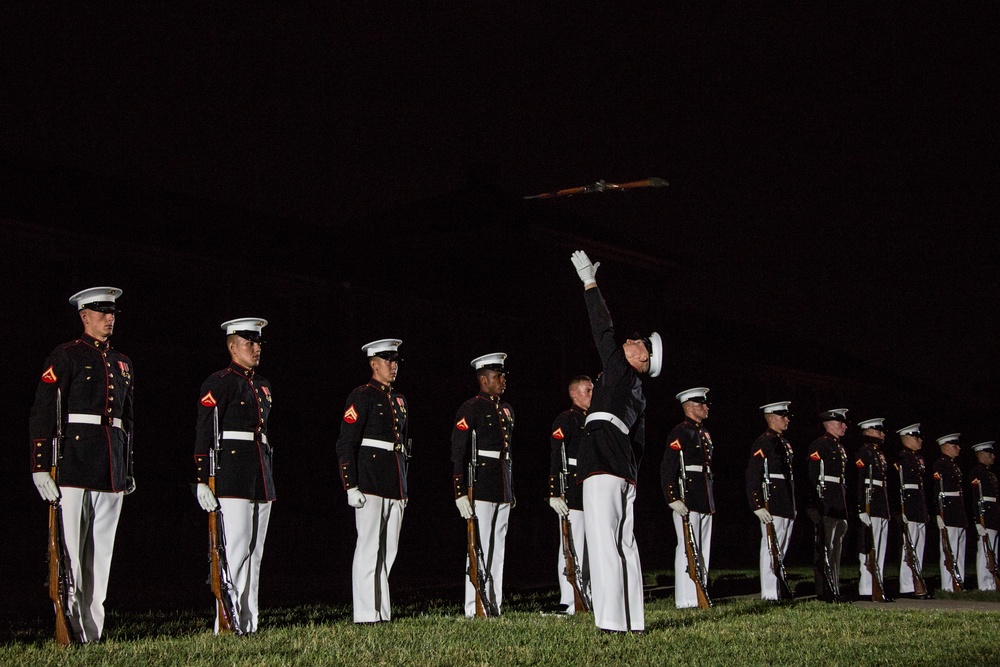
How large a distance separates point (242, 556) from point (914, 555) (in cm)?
1015

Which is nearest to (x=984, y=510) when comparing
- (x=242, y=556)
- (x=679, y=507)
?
(x=679, y=507)

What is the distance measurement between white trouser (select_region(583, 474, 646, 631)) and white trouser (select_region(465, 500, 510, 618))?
2024mm

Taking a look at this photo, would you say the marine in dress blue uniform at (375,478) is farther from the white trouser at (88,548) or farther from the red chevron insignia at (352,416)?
the white trouser at (88,548)

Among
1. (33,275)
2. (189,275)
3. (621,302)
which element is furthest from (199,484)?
(621,302)

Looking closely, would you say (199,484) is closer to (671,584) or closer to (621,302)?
(671,584)

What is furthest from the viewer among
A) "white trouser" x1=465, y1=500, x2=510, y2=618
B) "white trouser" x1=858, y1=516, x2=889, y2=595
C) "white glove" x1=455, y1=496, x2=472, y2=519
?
"white trouser" x1=858, y1=516, x2=889, y2=595

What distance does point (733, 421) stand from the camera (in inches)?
1237

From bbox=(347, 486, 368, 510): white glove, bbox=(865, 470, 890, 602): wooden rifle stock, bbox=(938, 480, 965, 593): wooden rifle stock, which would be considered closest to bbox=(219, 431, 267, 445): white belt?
bbox=(347, 486, 368, 510): white glove

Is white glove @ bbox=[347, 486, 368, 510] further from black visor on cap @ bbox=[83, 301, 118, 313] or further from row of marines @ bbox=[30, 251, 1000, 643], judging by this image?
black visor on cap @ bbox=[83, 301, 118, 313]

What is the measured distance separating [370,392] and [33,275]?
8832mm

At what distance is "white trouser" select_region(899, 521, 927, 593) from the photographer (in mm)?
15020

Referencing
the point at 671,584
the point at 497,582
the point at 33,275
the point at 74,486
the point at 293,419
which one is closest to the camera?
the point at 74,486

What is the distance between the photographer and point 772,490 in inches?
529

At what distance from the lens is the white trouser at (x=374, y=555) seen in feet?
32.0
